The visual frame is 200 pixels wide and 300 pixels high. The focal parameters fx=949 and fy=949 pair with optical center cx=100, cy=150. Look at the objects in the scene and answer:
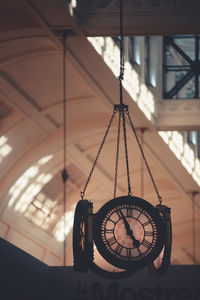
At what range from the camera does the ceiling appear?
43.3 ft

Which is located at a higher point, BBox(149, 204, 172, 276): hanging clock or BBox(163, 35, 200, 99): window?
BBox(163, 35, 200, 99): window

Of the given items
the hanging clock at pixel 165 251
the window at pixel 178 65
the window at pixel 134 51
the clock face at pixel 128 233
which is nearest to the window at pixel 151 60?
the window at pixel 178 65

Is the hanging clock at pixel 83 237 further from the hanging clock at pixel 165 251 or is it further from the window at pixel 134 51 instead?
the window at pixel 134 51

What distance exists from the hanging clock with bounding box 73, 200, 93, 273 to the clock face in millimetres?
83

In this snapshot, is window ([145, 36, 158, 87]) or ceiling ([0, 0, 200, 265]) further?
window ([145, 36, 158, 87])

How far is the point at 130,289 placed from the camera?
1167cm

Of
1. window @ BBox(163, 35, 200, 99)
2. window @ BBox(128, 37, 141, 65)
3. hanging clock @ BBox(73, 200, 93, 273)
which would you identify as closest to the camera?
hanging clock @ BBox(73, 200, 93, 273)

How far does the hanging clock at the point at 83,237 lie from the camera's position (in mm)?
9188

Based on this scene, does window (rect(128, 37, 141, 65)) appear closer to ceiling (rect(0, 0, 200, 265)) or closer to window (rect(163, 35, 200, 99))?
ceiling (rect(0, 0, 200, 265))

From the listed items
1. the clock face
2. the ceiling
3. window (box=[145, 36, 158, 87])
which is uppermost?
window (box=[145, 36, 158, 87])

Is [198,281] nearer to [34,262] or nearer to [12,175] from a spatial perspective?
[34,262]

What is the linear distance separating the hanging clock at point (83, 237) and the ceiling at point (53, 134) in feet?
10.7

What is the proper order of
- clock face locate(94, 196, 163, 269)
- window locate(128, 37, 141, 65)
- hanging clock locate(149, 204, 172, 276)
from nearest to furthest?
1. clock face locate(94, 196, 163, 269)
2. hanging clock locate(149, 204, 172, 276)
3. window locate(128, 37, 141, 65)

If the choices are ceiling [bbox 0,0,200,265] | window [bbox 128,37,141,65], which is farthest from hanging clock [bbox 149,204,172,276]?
window [bbox 128,37,141,65]
